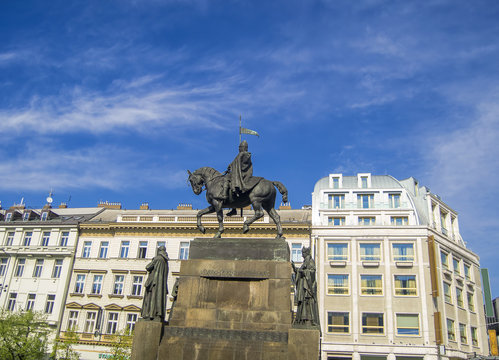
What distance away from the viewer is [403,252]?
4912cm

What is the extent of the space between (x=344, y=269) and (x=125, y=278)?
71.5 ft

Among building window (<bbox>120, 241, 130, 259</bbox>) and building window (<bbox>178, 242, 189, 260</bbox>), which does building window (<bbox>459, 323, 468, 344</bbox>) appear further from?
building window (<bbox>120, 241, 130, 259</bbox>)

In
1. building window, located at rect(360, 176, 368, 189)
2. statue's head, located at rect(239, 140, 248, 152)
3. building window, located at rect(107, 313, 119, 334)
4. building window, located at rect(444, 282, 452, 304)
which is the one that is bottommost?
A: building window, located at rect(107, 313, 119, 334)

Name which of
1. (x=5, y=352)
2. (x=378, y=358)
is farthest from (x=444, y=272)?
(x=5, y=352)

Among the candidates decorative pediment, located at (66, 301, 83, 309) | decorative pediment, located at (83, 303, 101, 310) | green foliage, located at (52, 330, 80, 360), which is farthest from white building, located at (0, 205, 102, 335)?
green foliage, located at (52, 330, 80, 360)

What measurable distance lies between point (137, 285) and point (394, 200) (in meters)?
28.3

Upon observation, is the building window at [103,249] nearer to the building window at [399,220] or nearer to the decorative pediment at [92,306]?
the decorative pediment at [92,306]

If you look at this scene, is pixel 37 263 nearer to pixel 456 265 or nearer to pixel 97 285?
pixel 97 285

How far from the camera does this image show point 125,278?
48.1 metres

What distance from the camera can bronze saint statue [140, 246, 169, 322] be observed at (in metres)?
15.2

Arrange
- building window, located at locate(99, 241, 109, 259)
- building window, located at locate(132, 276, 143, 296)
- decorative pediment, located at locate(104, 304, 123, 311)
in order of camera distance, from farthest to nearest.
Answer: building window, located at locate(99, 241, 109, 259), building window, located at locate(132, 276, 143, 296), decorative pediment, located at locate(104, 304, 123, 311)

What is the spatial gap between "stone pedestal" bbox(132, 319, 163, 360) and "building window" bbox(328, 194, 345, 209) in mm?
40259

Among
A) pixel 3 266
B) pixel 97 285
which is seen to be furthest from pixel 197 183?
pixel 3 266

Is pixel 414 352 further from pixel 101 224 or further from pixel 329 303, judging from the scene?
pixel 101 224
